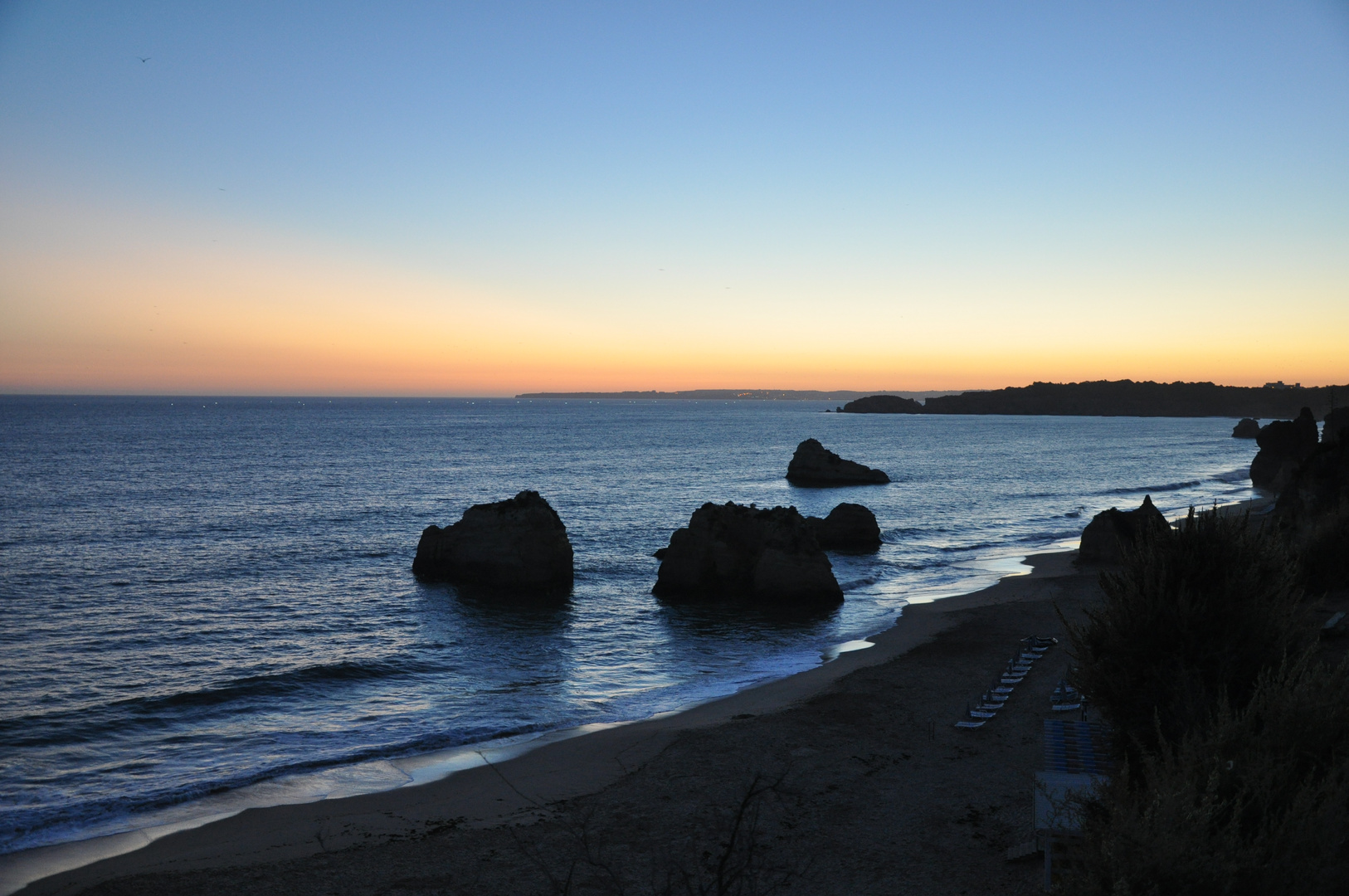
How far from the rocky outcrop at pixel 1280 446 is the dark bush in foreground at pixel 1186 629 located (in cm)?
7277

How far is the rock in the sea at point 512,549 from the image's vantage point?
35906 mm

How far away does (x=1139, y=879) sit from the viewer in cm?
682

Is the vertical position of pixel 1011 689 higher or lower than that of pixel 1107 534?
lower

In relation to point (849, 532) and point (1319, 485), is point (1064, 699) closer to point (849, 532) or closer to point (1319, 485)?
point (1319, 485)

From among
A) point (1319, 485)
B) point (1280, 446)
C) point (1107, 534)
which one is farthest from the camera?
point (1280, 446)

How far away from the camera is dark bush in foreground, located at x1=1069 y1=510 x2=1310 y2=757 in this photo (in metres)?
11.6

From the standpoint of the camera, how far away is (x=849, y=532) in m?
47.8

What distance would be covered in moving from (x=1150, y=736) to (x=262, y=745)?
703 inches

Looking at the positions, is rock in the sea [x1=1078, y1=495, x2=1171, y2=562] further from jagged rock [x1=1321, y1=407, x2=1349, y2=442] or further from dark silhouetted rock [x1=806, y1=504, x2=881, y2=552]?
jagged rock [x1=1321, y1=407, x2=1349, y2=442]

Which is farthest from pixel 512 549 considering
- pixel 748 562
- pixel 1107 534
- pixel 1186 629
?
pixel 1186 629

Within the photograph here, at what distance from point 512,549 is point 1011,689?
70.4ft

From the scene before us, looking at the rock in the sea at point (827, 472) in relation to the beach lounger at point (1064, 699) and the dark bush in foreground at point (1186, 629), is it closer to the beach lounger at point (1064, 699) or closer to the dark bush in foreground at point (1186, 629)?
the beach lounger at point (1064, 699)

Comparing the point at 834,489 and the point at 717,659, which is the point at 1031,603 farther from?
the point at 834,489

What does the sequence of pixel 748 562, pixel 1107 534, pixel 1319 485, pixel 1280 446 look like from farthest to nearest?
pixel 1280 446, pixel 1107 534, pixel 1319 485, pixel 748 562
